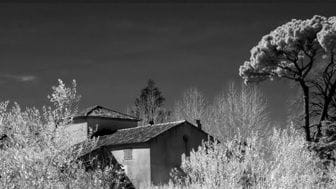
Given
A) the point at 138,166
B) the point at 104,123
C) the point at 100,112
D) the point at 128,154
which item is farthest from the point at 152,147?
the point at 100,112

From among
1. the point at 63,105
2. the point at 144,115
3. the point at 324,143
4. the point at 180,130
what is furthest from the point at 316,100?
the point at 63,105

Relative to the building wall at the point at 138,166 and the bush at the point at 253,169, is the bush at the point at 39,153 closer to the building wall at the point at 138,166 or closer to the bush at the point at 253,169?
the bush at the point at 253,169

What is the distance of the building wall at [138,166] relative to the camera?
37.9m

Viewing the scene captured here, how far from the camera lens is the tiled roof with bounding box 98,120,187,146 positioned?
39287 mm

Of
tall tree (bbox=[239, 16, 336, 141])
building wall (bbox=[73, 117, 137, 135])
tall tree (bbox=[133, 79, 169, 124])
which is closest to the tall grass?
tall tree (bbox=[239, 16, 336, 141])

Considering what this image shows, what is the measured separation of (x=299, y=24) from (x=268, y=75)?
12.6 feet

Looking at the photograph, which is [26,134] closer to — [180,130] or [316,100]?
[316,100]

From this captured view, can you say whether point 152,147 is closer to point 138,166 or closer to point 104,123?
point 138,166

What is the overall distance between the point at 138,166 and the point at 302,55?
44.1 ft

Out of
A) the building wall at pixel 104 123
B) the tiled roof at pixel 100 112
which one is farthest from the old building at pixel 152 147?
the tiled roof at pixel 100 112

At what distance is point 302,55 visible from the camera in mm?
34625

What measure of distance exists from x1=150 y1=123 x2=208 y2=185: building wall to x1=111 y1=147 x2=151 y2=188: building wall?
35cm

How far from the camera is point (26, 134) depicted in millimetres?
10297

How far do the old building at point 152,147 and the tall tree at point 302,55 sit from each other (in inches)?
297
